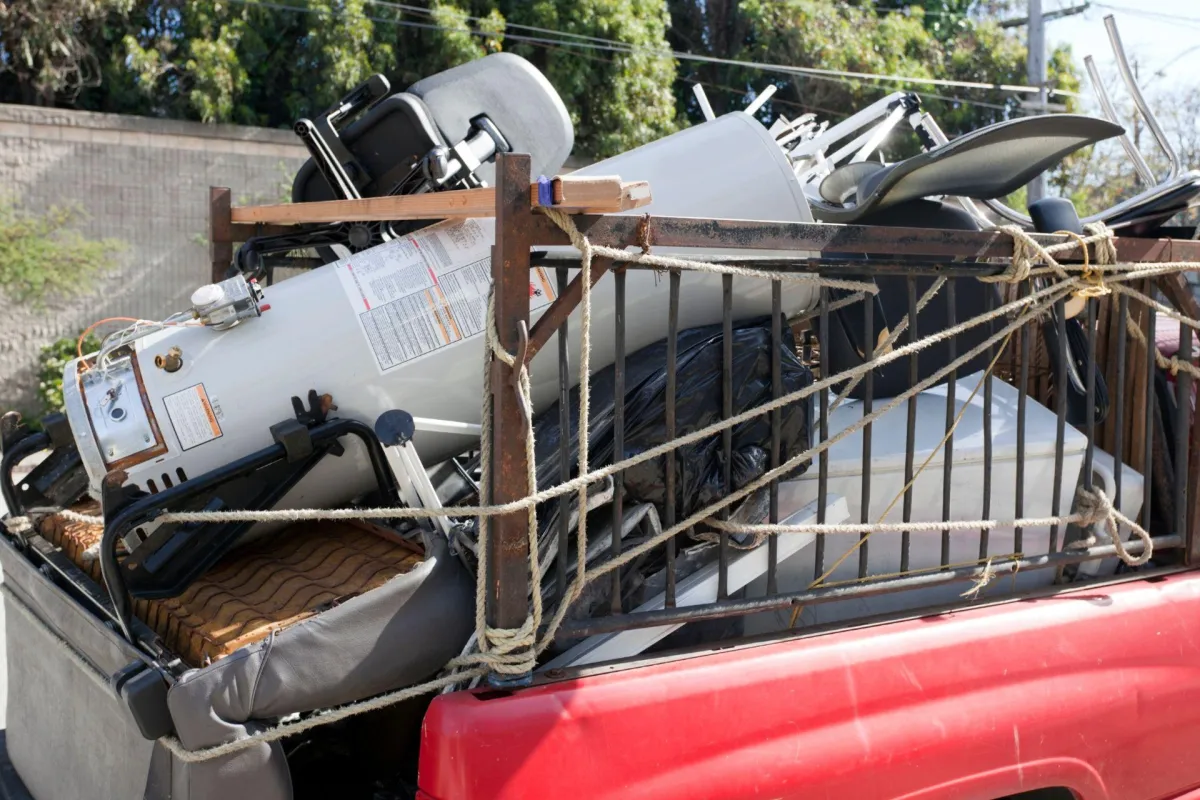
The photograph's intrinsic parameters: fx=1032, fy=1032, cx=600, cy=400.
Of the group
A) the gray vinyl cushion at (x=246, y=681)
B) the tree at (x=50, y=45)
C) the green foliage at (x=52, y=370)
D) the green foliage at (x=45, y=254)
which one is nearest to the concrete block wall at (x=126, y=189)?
the green foliage at (x=52, y=370)

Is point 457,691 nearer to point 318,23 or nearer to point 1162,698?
point 1162,698

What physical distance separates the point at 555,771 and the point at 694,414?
0.72 meters

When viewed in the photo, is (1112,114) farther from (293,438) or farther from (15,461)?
(15,461)

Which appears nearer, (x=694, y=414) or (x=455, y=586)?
(x=455, y=586)

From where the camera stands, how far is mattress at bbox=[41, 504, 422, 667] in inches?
72.6

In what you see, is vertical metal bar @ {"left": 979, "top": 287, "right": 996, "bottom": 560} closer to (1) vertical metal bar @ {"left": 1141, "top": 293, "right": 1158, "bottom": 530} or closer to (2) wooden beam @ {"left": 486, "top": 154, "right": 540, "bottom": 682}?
(1) vertical metal bar @ {"left": 1141, "top": 293, "right": 1158, "bottom": 530}

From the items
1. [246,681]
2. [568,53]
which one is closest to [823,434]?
[246,681]

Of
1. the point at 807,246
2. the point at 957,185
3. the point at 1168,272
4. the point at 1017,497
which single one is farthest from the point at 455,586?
the point at 1168,272

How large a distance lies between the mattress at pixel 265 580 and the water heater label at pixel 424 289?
40 centimetres

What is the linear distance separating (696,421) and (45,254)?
34.2 feet

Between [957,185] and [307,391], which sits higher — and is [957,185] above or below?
above

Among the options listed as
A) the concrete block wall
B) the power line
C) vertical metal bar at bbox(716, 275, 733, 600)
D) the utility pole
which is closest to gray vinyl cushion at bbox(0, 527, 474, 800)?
vertical metal bar at bbox(716, 275, 733, 600)

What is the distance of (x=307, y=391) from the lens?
81.1 inches

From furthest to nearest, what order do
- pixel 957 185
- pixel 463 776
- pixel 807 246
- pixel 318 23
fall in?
pixel 318 23 → pixel 957 185 → pixel 807 246 → pixel 463 776
